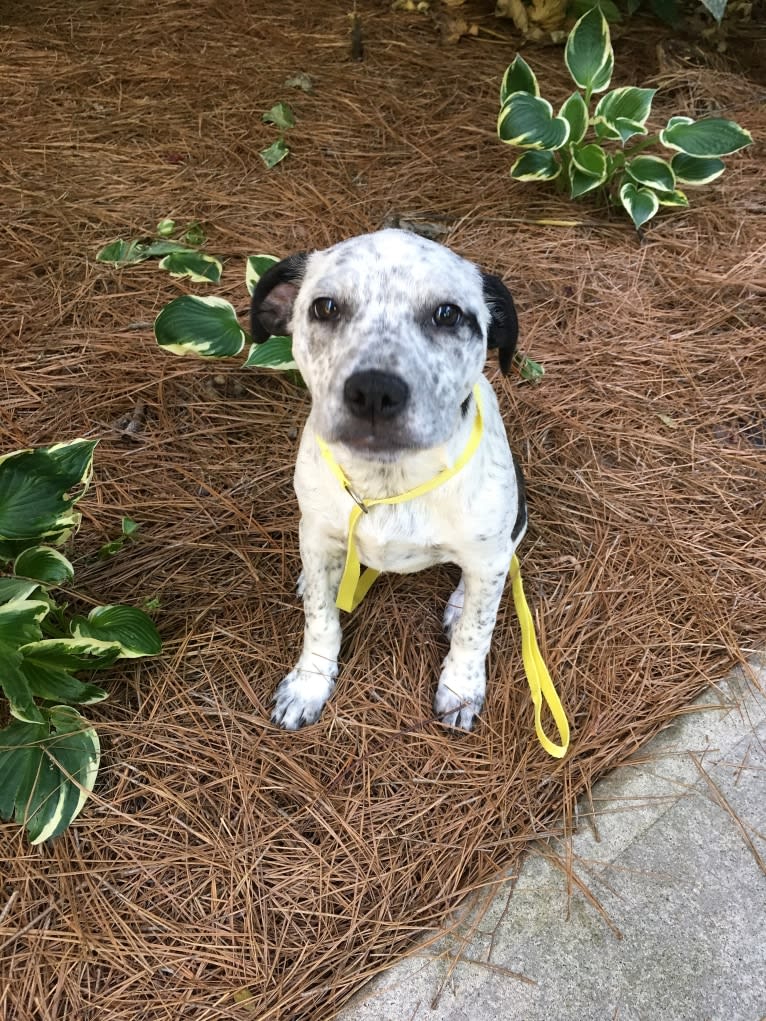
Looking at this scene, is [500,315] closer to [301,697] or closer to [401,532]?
[401,532]

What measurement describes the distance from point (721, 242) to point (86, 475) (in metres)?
3.32

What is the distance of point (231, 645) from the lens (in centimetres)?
273

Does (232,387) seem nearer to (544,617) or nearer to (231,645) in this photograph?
(231,645)

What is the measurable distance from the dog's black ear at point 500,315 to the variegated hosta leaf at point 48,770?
1677 millimetres

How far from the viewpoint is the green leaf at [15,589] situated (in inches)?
88.2

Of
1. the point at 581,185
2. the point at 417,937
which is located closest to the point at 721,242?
the point at 581,185

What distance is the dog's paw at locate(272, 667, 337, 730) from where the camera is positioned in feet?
8.36

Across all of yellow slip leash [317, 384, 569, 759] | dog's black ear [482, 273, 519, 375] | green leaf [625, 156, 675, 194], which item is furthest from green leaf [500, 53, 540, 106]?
yellow slip leash [317, 384, 569, 759]

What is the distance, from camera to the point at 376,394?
172cm

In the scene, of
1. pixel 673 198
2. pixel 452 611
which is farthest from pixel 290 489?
pixel 673 198

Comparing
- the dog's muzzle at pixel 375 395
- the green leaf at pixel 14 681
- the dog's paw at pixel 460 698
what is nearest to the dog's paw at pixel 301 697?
the dog's paw at pixel 460 698

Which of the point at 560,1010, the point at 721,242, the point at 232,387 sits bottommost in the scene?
the point at 560,1010

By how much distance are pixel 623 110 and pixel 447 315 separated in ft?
8.54

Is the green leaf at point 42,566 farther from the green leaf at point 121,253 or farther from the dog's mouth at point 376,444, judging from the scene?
the green leaf at point 121,253
